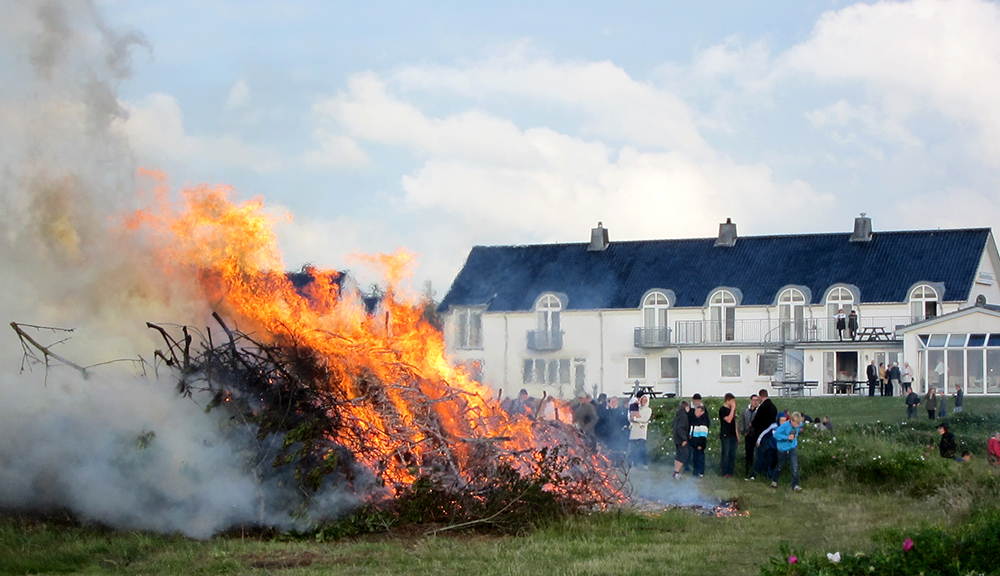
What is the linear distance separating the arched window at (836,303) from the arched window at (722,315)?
424cm

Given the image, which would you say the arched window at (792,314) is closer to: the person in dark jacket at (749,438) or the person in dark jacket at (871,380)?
the person in dark jacket at (871,380)

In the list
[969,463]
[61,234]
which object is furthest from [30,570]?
[969,463]

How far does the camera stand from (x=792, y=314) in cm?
5244

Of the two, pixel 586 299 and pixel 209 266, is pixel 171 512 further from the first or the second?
pixel 586 299

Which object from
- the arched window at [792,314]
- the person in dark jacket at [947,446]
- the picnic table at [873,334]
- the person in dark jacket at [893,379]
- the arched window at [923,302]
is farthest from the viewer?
the arched window at [792,314]

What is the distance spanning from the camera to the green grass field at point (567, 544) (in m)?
11.8

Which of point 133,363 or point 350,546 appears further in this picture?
point 133,363

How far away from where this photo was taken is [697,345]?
5356 centimetres

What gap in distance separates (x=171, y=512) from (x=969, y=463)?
1411 cm

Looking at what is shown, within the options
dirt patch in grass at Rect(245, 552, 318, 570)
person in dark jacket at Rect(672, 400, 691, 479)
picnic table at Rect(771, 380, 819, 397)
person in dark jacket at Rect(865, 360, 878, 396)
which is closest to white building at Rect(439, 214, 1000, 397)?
picnic table at Rect(771, 380, 819, 397)

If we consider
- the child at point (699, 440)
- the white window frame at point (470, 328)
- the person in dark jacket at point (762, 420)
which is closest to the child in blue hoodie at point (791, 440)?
the person in dark jacket at point (762, 420)

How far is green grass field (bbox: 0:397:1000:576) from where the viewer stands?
1184 centimetres

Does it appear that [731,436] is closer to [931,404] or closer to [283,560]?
[283,560]

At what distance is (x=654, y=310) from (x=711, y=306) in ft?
8.81
